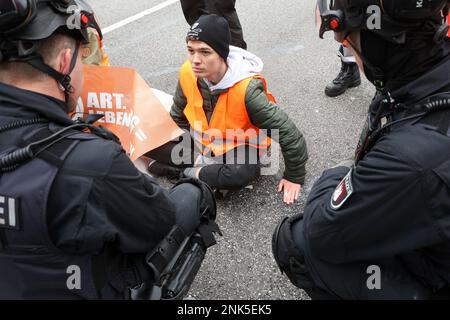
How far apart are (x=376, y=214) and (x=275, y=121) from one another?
4.77ft

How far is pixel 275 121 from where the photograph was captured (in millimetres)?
2729

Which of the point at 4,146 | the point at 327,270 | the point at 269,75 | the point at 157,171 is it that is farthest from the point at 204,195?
the point at 269,75

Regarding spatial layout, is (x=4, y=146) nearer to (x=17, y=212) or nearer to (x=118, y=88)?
(x=17, y=212)

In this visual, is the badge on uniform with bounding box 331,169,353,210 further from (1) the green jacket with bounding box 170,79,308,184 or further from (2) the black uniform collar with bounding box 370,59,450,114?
(1) the green jacket with bounding box 170,79,308,184

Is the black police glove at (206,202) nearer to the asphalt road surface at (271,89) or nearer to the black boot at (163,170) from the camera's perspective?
the asphalt road surface at (271,89)

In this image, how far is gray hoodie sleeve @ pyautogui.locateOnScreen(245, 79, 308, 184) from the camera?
2715 millimetres

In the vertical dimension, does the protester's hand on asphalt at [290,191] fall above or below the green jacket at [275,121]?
below

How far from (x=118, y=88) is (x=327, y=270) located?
1830 mm

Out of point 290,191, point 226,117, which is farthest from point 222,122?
point 290,191

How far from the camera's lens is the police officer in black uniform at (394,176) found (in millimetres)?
1255

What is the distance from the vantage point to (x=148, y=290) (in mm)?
1736

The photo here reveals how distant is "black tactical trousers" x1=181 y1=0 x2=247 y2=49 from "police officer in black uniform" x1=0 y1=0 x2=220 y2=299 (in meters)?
2.66

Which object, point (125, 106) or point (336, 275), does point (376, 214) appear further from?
point (125, 106)

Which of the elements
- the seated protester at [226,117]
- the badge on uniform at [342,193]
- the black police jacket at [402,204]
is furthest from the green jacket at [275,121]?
the badge on uniform at [342,193]
